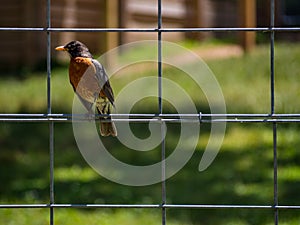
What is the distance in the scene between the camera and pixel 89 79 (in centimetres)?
370

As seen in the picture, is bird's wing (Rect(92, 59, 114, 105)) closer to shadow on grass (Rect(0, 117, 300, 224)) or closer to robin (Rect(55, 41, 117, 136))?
robin (Rect(55, 41, 117, 136))

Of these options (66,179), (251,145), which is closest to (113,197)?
(66,179)

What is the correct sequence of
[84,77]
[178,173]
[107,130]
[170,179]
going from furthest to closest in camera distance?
[178,173]
[170,179]
[84,77]
[107,130]

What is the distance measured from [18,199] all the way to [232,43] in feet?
25.7

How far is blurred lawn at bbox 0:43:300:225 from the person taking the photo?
5648mm

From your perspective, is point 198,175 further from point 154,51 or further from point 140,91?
point 154,51

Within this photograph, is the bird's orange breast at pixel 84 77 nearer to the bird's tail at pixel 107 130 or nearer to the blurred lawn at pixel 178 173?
the bird's tail at pixel 107 130

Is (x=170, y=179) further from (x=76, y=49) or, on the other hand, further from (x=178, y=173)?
(x=76, y=49)

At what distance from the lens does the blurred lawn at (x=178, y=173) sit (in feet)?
18.5

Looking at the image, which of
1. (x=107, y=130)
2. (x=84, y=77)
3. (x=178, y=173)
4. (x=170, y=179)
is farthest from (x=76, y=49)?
(x=178, y=173)

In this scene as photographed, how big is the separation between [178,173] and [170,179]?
0.17 metres

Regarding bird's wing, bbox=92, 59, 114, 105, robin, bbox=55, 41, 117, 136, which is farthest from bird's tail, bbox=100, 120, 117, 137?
bird's wing, bbox=92, 59, 114, 105

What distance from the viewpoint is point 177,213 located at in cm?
570

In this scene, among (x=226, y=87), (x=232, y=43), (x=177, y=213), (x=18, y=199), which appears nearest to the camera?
(x=177, y=213)
